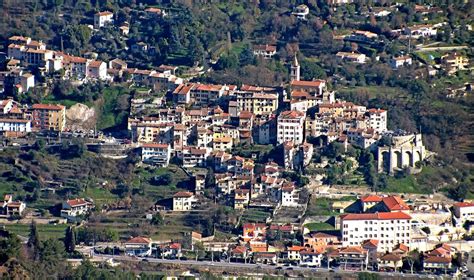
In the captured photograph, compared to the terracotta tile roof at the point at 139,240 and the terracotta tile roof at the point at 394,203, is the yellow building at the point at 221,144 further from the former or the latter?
the terracotta tile roof at the point at 139,240

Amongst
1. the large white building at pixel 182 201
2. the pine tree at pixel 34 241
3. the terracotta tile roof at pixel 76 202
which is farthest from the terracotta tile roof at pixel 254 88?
the pine tree at pixel 34 241

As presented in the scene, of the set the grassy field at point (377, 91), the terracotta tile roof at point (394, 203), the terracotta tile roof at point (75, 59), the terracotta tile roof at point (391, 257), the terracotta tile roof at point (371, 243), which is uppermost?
the terracotta tile roof at point (75, 59)

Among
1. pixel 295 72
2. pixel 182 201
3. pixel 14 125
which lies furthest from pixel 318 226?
pixel 14 125

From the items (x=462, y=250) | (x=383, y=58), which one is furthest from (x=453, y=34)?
(x=462, y=250)

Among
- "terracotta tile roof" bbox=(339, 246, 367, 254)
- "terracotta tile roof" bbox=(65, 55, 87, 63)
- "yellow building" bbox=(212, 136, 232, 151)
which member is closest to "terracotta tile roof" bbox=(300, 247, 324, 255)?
"terracotta tile roof" bbox=(339, 246, 367, 254)

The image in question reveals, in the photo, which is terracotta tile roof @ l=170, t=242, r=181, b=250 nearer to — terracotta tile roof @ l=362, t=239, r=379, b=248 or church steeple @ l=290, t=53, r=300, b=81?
terracotta tile roof @ l=362, t=239, r=379, b=248

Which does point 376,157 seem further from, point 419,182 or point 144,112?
point 144,112

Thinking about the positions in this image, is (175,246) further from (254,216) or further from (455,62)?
(455,62)
